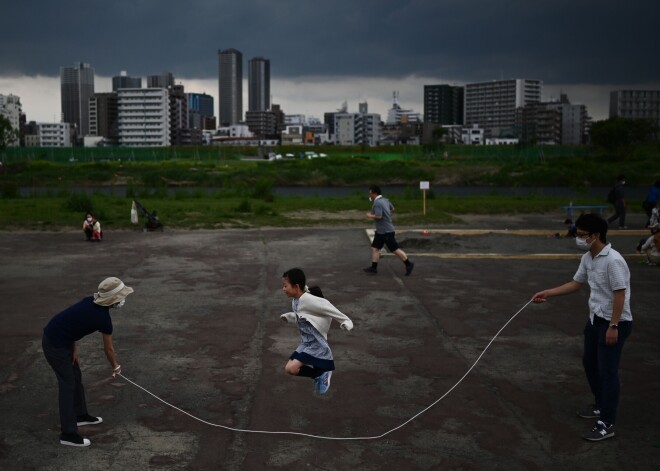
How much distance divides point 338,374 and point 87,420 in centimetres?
286

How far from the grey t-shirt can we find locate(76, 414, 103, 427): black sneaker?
9.06 metres

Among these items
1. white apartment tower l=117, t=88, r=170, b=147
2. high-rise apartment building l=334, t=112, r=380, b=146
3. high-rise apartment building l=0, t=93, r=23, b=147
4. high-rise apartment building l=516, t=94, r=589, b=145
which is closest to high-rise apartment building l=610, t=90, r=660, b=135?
high-rise apartment building l=516, t=94, r=589, b=145

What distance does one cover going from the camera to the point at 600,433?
251 inches

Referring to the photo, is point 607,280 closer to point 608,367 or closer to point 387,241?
point 608,367

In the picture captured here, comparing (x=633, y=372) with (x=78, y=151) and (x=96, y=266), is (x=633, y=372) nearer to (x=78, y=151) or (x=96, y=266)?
(x=96, y=266)

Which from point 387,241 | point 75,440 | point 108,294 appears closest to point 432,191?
point 387,241

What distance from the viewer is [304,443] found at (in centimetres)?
627

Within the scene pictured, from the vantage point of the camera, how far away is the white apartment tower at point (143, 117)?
151 m

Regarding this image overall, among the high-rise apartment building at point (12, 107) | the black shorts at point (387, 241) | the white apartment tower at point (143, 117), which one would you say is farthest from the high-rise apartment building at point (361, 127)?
the black shorts at point (387, 241)

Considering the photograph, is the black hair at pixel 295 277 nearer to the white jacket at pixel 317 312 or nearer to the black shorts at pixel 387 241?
the white jacket at pixel 317 312

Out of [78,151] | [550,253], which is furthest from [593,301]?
[78,151]

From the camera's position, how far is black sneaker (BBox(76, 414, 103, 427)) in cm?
664

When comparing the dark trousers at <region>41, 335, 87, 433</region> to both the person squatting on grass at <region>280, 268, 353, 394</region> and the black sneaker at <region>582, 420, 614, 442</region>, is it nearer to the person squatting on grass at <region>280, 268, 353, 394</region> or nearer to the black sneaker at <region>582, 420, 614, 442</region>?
the person squatting on grass at <region>280, 268, 353, 394</region>

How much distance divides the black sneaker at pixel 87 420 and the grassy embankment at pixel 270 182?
713 inches
